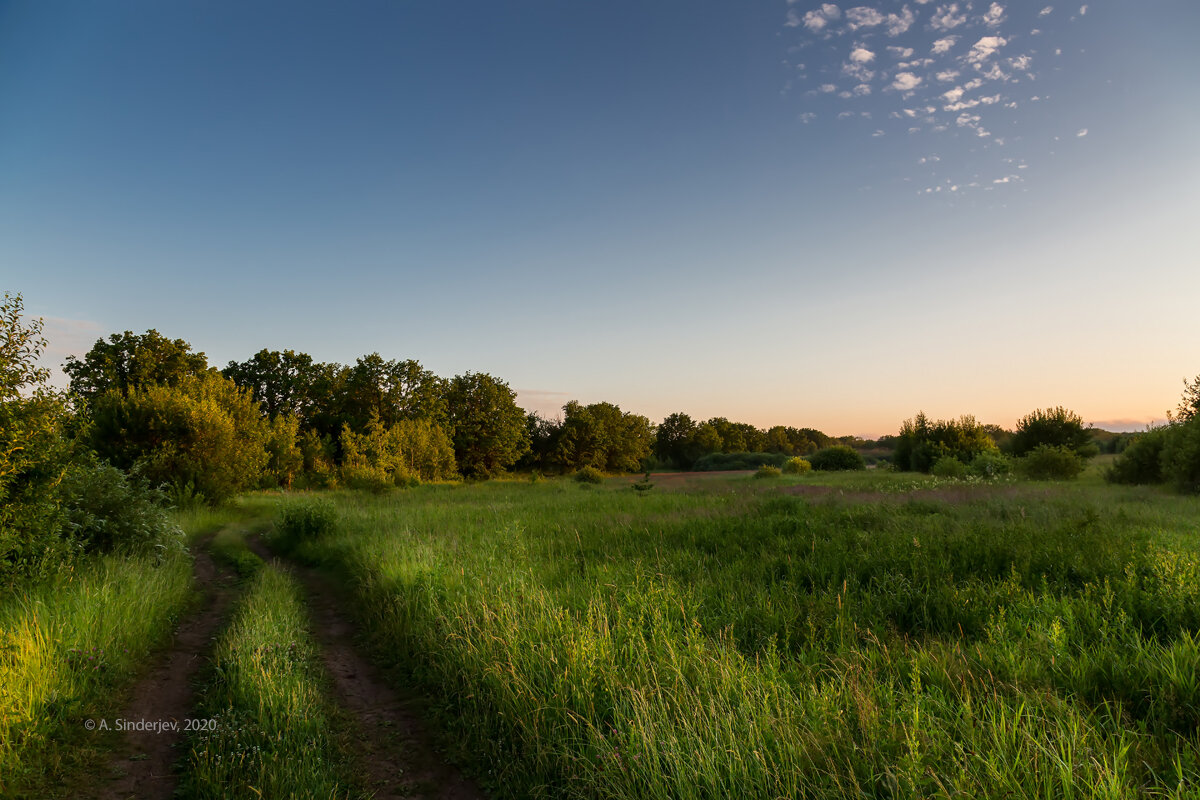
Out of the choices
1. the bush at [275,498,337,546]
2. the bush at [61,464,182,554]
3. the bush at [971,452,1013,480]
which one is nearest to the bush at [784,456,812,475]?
the bush at [971,452,1013,480]

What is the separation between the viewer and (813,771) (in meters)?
3.23

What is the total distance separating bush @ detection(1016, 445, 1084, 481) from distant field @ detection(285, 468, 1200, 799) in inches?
764

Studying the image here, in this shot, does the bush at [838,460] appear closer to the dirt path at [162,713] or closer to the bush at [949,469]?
the bush at [949,469]

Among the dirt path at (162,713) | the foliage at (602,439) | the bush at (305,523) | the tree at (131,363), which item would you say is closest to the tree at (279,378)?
the tree at (131,363)

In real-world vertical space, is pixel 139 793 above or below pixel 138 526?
below

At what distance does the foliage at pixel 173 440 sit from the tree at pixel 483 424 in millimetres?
33130

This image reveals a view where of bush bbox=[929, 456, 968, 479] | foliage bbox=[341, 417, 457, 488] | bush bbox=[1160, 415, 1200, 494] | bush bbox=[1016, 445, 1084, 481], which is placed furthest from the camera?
foliage bbox=[341, 417, 457, 488]

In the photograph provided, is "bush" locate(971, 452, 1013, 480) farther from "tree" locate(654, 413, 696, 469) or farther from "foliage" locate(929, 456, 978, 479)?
"tree" locate(654, 413, 696, 469)

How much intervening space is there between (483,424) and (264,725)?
54.5 meters

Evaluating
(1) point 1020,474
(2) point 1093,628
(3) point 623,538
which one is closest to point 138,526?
(3) point 623,538

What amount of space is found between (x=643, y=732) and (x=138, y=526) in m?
12.7

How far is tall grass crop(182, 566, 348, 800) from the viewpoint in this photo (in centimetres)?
417

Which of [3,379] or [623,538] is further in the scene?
[623,538]

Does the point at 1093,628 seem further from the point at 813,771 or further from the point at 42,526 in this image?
the point at 42,526
